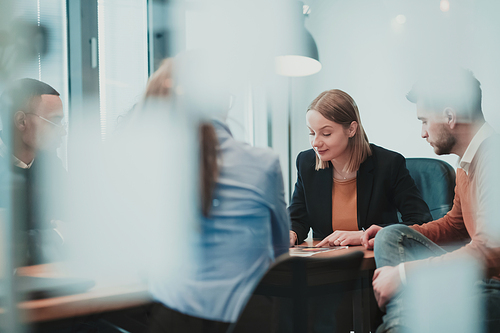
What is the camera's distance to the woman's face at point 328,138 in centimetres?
118

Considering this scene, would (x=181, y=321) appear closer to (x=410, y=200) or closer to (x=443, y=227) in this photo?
(x=443, y=227)

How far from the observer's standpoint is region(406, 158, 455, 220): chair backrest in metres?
1.13

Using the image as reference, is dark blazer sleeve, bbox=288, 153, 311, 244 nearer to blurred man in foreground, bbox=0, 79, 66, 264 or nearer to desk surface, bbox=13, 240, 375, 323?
desk surface, bbox=13, 240, 375, 323

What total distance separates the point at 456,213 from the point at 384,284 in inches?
13.0

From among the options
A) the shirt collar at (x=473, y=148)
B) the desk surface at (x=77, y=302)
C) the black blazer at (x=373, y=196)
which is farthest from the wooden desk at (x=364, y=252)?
the desk surface at (x=77, y=302)

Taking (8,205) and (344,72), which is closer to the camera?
(8,205)

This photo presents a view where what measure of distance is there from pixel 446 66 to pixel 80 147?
A: 986 millimetres

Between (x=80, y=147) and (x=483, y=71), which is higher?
(x=483, y=71)

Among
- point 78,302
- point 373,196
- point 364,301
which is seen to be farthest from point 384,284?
point 78,302

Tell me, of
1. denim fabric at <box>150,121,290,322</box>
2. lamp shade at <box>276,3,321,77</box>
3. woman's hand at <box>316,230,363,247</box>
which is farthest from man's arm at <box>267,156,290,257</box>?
woman's hand at <box>316,230,363,247</box>

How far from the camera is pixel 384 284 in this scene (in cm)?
95

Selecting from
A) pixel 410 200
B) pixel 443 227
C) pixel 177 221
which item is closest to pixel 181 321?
pixel 177 221

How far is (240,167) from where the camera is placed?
770 mm

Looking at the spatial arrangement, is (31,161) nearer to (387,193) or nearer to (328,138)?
(328,138)
